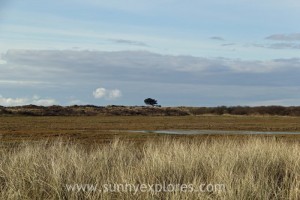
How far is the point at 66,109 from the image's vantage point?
8431 cm

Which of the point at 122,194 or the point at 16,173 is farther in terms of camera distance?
the point at 16,173

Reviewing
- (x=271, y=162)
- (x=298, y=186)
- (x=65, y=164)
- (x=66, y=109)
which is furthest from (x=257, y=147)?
(x=66, y=109)

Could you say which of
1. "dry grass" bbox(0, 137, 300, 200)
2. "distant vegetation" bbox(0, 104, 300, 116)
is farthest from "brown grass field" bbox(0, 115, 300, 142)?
"distant vegetation" bbox(0, 104, 300, 116)

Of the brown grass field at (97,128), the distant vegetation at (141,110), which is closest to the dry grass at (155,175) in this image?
the brown grass field at (97,128)

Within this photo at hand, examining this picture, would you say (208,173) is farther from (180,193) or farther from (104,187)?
(104,187)

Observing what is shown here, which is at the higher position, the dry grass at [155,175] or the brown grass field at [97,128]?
the dry grass at [155,175]

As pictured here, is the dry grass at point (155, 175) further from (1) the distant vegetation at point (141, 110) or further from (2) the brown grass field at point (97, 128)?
(1) the distant vegetation at point (141, 110)

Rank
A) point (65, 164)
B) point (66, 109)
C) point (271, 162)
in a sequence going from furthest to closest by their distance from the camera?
point (66, 109)
point (271, 162)
point (65, 164)

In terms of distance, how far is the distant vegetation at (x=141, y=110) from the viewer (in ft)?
267

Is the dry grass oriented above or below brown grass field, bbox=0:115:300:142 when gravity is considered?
above

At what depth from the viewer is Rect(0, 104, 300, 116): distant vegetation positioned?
81.4 meters

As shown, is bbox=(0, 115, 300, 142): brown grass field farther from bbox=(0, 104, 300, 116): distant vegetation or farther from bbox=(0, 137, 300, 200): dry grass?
bbox=(0, 104, 300, 116): distant vegetation

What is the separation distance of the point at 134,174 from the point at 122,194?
94cm

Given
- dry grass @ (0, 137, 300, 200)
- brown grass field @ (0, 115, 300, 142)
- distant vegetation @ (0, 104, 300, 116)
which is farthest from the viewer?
distant vegetation @ (0, 104, 300, 116)
